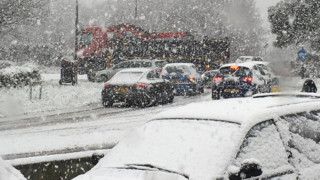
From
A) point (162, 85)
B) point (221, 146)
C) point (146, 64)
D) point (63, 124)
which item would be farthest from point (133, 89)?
point (221, 146)

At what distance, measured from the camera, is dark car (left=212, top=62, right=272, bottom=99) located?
1881cm

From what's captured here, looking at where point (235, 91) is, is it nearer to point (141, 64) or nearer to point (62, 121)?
point (62, 121)

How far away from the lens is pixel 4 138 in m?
11.7

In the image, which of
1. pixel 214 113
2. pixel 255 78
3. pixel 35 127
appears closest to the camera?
pixel 214 113

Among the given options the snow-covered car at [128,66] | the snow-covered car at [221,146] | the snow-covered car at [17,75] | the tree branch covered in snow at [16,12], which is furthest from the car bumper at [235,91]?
the snow-covered car at [221,146]

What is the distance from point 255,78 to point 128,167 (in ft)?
49.5

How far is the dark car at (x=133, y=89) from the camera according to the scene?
18.5 m

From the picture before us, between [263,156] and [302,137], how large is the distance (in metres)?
0.71

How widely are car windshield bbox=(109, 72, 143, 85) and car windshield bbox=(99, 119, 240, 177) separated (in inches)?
540

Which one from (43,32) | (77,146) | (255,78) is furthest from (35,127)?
(43,32)

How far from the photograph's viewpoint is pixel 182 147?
4254mm

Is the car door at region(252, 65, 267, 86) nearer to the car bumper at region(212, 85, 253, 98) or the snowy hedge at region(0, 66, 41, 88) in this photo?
the car bumper at region(212, 85, 253, 98)

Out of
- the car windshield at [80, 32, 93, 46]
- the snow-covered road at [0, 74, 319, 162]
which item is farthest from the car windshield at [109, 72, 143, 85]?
the car windshield at [80, 32, 93, 46]

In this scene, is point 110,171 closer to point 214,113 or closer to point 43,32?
point 214,113
